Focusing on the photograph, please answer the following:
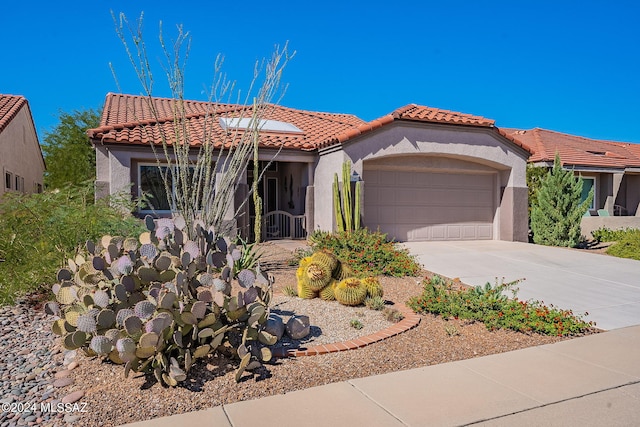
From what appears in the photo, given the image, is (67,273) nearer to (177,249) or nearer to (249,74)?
(177,249)

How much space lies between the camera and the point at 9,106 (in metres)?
19.7

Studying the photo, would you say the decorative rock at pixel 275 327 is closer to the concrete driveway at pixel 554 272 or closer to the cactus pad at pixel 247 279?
the cactus pad at pixel 247 279

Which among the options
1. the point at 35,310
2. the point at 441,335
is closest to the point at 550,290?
the point at 441,335

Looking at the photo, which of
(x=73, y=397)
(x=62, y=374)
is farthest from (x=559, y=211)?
(x=73, y=397)

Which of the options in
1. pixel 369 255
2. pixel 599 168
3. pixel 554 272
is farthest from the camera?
pixel 599 168

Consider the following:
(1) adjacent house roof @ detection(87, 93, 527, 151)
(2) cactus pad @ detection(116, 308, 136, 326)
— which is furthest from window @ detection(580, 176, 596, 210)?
(2) cactus pad @ detection(116, 308, 136, 326)

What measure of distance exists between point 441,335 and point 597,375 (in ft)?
5.46

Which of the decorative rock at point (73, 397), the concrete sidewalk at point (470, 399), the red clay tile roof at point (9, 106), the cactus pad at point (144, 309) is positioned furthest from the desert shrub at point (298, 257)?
the red clay tile roof at point (9, 106)

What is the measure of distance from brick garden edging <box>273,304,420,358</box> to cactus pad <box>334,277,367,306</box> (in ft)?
2.42

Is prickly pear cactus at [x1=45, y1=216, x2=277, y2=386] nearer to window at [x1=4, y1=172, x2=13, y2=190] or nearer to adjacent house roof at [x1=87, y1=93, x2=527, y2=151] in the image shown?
adjacent house roof at [x1=87, y1=93, x2=527, y2=151]

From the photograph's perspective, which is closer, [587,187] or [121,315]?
[121,315]

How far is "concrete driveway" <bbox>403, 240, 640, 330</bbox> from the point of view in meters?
7.38

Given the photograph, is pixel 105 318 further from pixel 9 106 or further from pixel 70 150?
pixel 70 150

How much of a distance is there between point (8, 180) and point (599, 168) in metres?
25.2
